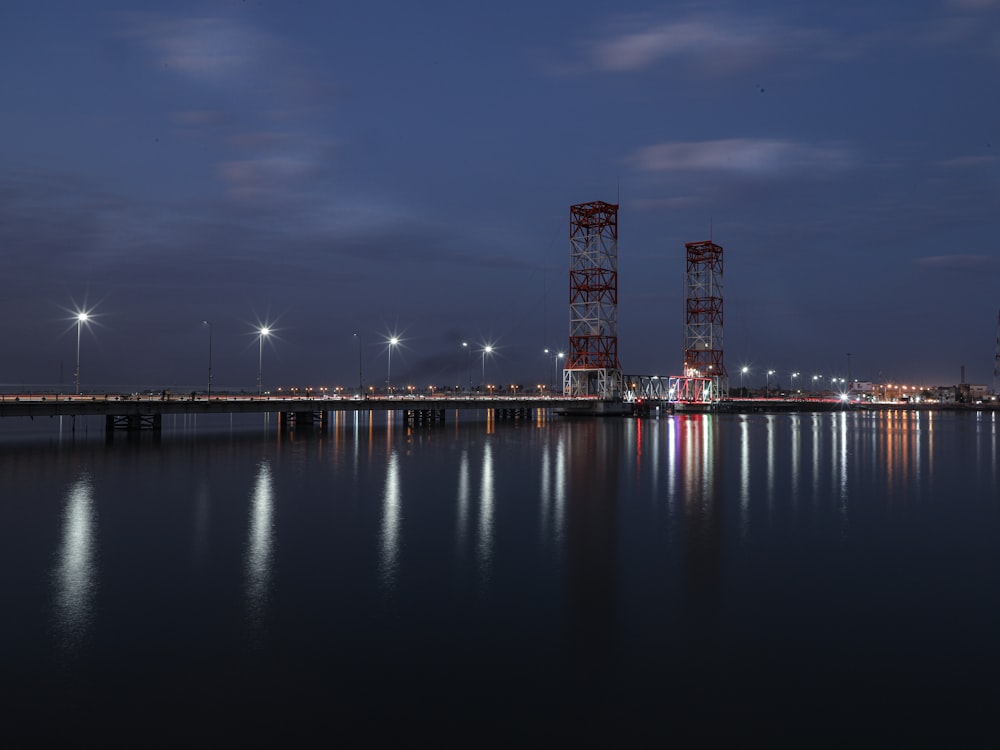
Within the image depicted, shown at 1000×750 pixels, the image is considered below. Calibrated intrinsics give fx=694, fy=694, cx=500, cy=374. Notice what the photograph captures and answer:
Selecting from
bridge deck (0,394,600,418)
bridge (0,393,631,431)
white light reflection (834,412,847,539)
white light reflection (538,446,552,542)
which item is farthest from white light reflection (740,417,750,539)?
bridge (0,393,631,431)

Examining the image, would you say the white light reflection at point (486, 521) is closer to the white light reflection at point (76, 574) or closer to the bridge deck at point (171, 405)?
the white light reflection at point (76, 574)

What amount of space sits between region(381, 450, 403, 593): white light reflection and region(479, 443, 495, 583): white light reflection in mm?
1905

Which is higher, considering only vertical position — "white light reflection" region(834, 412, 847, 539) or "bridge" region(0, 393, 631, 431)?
"bridge" region(0, 393, 631, 431)

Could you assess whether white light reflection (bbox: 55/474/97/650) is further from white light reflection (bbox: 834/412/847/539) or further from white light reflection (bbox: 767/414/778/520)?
white light reflection (bbox: 767/414/778/520)

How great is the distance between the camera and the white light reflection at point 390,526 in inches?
572

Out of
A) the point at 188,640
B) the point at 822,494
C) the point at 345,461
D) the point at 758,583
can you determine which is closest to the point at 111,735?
the point at 188,640

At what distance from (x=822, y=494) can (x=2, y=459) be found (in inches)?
1645

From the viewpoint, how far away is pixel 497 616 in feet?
39.0

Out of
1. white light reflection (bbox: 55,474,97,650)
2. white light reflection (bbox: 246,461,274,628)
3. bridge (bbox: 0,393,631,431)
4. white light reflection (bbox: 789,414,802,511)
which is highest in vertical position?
bridge (bbox: 0,393,631,431)

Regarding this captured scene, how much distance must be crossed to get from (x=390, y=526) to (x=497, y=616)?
328 inches

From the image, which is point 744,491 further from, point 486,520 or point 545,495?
point 486,520

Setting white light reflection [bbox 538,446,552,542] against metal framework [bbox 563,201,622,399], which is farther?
metal framework [bbox 563,201,622,399]

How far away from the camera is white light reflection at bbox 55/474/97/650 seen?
441 inches

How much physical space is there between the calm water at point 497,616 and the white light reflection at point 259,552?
82 mm
